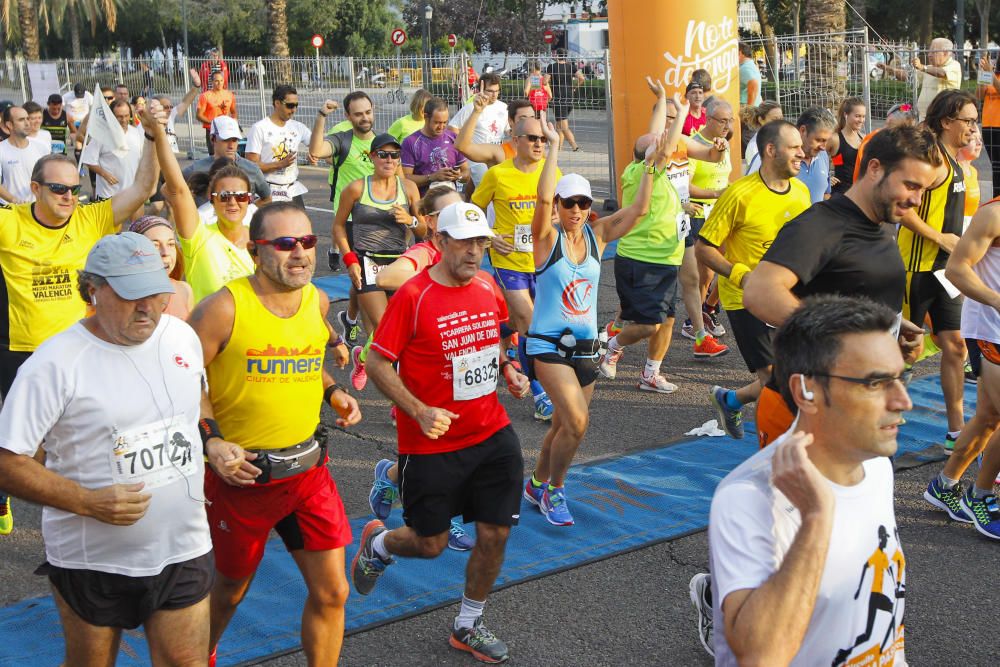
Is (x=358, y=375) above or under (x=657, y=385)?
above

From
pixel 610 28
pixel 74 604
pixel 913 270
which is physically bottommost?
pixel 74 604

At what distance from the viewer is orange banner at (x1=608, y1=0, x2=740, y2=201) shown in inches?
484

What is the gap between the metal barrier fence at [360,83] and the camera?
17.2 meters

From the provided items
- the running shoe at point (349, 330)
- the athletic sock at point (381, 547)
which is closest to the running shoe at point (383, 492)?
the athletic sock at point (381, 547)

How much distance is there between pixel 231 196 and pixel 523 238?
2893mm

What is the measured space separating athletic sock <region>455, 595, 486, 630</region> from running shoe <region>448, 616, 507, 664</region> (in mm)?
16

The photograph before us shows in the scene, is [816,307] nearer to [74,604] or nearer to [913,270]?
[74,604]

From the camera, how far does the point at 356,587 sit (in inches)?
199

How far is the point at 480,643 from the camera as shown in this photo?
4660 mm

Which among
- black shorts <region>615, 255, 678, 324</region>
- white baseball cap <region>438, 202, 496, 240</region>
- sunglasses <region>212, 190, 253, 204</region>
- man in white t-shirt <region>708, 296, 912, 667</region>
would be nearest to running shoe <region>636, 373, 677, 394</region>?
black shorts <region>615, 255, 678, 324</region>

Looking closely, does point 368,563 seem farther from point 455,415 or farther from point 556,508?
point 556,508

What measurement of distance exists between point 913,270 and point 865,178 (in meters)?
2.52

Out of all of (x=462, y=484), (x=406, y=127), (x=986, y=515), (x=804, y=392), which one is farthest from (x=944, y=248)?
(x=406, y=127)

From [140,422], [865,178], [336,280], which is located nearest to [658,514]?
[865,178]
